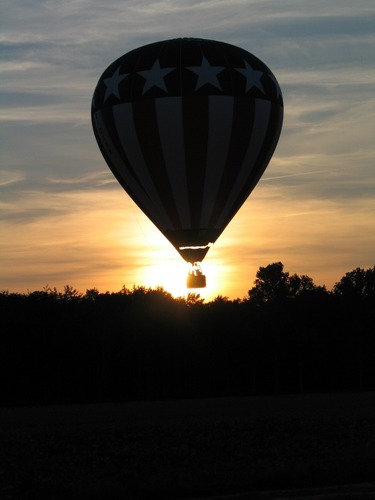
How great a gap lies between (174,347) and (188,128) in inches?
2032

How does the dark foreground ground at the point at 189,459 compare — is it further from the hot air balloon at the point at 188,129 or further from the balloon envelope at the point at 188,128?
the balloon envelope at the point at 188,128

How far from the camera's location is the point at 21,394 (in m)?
73.9

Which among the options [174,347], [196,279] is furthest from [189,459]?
[174,347]

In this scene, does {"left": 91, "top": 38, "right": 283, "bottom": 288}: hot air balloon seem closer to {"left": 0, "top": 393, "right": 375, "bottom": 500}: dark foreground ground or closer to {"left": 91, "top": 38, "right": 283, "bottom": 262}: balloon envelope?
{"left": 91, "top": 38, "right": 283, "bottom": 262}: balloon envelope

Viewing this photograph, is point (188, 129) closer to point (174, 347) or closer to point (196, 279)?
point (196, 279)

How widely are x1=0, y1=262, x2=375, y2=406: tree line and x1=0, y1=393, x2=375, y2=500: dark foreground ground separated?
38.1 m

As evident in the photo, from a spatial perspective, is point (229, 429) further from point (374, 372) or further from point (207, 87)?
point (374, 372)

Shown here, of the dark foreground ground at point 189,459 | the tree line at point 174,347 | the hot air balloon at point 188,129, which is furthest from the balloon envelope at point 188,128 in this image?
the tree line at point 174,347

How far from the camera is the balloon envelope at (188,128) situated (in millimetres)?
33188

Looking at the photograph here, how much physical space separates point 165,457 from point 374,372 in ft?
220

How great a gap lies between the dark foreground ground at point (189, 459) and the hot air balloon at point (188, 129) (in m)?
5.48

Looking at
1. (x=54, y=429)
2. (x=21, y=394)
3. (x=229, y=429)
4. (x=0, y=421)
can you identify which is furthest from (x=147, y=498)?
(x=21, y=394)

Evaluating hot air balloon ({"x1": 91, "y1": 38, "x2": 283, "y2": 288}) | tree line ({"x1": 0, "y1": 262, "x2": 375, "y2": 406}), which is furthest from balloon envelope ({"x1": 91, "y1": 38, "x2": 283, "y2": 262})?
tree line ({"x1": 0, "y1": 262, "x2": 375, "y2": 406})

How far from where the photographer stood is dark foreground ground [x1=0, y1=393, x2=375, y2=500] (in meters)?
20.4
